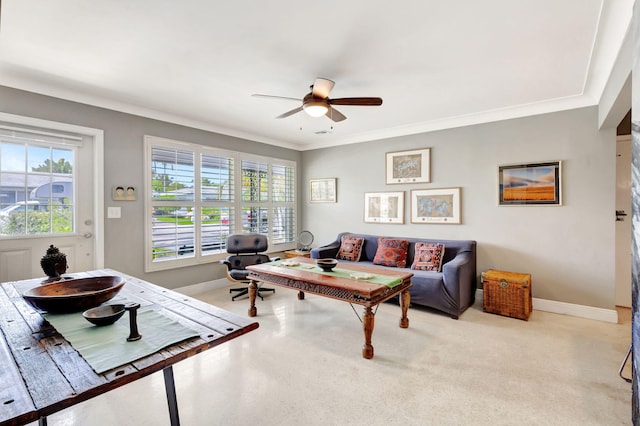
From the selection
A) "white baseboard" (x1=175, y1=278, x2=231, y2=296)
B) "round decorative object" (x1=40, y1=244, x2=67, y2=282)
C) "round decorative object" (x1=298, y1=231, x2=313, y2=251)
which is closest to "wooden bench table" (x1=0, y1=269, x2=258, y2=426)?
"round decorative object" (x1=40, y1=244, x2=67, y2=282)

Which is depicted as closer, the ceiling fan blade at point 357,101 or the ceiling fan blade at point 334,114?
the ceiling fan blade at point 357,101

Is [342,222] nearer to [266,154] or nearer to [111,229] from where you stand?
[266,154]

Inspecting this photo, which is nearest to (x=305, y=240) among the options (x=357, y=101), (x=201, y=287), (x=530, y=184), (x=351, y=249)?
(x=351, y=249)

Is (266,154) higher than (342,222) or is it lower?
higher

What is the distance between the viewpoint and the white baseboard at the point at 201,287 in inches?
169

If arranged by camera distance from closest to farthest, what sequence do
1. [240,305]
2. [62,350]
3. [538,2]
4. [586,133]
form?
[62,350], [538,2], [586,133], [240,305]

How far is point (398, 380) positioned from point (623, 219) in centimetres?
379

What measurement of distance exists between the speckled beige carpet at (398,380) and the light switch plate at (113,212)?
2106mm

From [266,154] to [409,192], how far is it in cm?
256

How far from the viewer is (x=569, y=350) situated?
268 centimetres

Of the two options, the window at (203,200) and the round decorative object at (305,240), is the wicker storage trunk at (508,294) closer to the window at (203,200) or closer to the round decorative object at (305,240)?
the round decorative object at (305,240)

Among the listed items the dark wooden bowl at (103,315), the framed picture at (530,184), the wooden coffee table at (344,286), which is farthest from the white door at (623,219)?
the dark wooden bowl at (103,315)

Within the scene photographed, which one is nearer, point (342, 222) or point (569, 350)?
point (569, 350)

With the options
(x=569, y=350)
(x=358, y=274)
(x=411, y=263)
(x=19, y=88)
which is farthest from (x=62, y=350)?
(x=411, y=263)
